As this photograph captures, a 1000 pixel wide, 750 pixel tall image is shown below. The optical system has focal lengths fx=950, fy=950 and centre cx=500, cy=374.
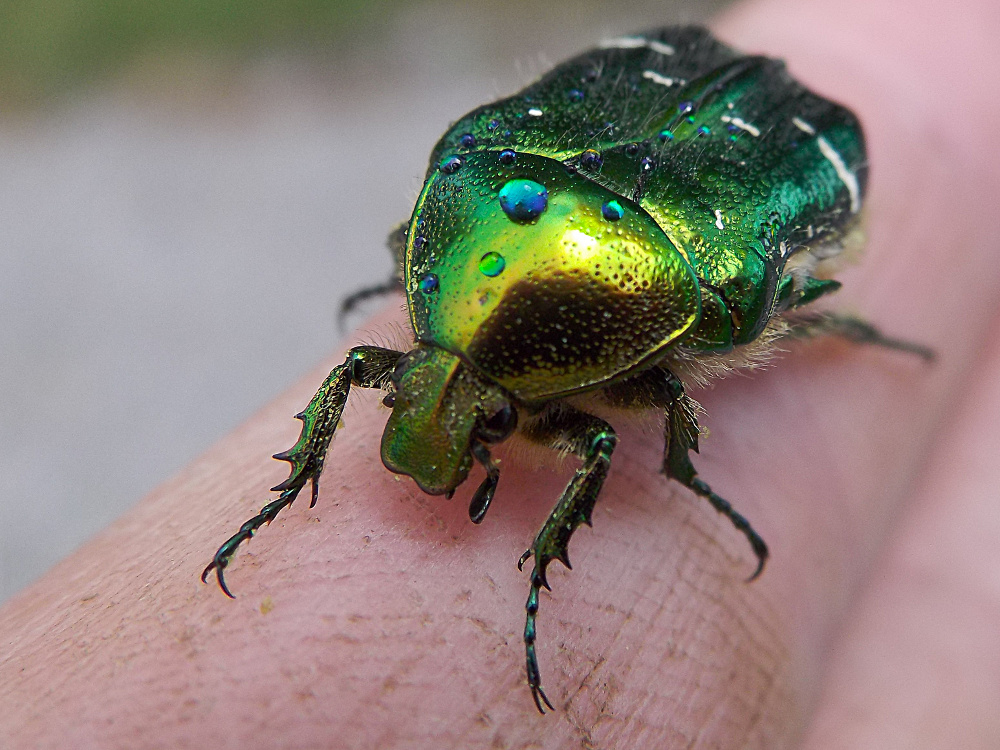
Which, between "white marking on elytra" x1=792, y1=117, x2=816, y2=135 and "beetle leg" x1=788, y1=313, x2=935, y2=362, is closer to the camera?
"white marking on elytra" x1=792, y1=117, x2=816, y2=135

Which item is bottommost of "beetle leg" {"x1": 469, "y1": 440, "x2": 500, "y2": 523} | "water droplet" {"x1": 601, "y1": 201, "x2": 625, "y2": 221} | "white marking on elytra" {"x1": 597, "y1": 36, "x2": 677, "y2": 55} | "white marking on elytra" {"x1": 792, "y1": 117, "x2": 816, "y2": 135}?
"beetle leg" {"x1": 469, "y1": 440, "x2": 500, "y2": 523}

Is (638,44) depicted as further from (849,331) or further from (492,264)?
(492,264)

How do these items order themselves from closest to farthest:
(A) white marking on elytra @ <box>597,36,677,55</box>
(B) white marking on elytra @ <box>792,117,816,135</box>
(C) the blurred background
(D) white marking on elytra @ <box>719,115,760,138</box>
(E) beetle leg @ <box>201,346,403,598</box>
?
1. (E) beetle leg @ <box>201,346,403,598</box>
2. (D) white marking on elytra @ <box>719,115,760,138</box>
3. (B) white marking on elytra @ <box>792,117,816,135</box>
4. (A) white marking on elytra @ <box>597,36,677,55</box>
5. (C) the blurred background

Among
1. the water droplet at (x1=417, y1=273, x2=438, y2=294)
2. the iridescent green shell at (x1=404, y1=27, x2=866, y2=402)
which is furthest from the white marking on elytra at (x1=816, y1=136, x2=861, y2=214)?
the water droplet at (x1=417, y1=273, x2=438, y2=294)

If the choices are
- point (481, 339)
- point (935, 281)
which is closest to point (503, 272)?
point (481, 339)

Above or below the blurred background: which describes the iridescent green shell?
above

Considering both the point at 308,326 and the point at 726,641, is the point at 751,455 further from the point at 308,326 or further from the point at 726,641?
the point at 308,326

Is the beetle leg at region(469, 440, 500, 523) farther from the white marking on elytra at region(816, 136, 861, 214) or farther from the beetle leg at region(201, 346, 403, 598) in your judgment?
the white marking on elytra at region(816, 136, 861, 214)

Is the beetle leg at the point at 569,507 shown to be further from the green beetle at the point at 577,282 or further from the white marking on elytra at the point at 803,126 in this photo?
the white marking on elytra at the point at 803,126
